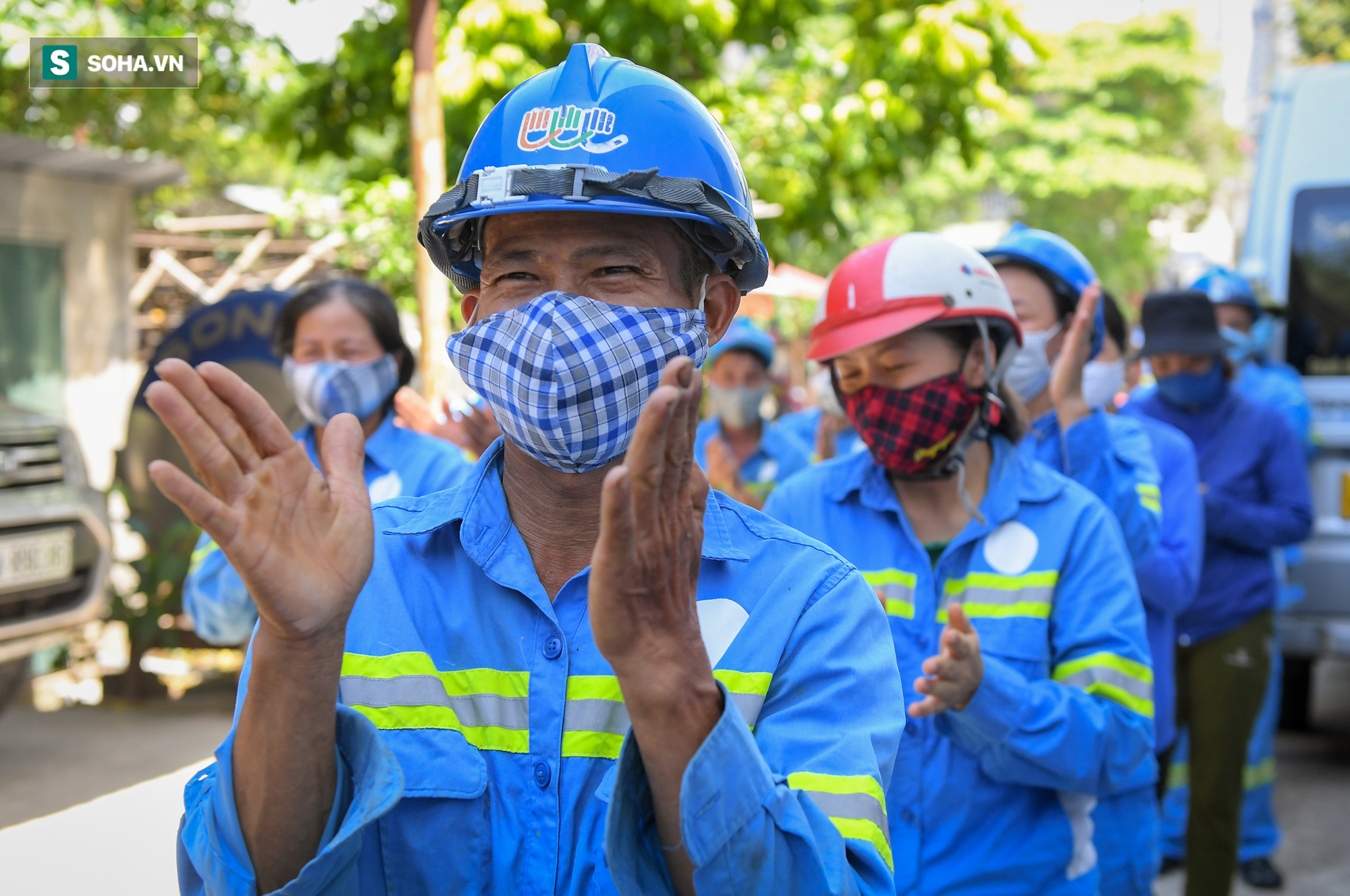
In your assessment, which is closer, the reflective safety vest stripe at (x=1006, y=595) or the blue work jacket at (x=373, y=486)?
the reflective safety vest stripe at (x=1006, y=595)

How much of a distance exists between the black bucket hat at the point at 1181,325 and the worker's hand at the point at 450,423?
2892 millimetres

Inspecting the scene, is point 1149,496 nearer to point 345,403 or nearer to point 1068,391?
point 1068,391

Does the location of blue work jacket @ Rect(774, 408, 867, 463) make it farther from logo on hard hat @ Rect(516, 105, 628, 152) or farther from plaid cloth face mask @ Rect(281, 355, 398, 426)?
logo on hard hat @ Rect(516, 105, 628, 152)

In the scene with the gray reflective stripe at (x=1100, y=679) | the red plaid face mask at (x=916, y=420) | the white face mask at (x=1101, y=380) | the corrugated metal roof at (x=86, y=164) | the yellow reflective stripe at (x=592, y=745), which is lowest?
the gray reflective stripe at (x=1100, y=679)

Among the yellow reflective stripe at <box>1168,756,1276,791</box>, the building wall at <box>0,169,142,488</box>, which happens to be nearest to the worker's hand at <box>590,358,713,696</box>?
the yellow reflective stripe at <box>1168,756,1276,791</box>

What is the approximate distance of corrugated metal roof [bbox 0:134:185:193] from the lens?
870 centimetres

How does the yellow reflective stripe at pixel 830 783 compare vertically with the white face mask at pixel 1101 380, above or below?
below

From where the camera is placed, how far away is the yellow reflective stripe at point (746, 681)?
1610 millimetres

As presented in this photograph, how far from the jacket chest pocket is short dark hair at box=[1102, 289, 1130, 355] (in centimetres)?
343

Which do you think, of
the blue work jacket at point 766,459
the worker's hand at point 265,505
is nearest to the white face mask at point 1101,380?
the blue work jacket at point 766,459

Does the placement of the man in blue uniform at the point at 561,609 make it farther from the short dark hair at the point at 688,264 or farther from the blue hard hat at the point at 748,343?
the blue hard hat at the point at 748,343

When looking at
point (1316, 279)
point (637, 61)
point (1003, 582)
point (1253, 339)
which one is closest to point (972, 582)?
point (1003, 582)

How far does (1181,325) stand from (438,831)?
4615mm

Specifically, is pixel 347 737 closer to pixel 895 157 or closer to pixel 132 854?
pixel 132 854
